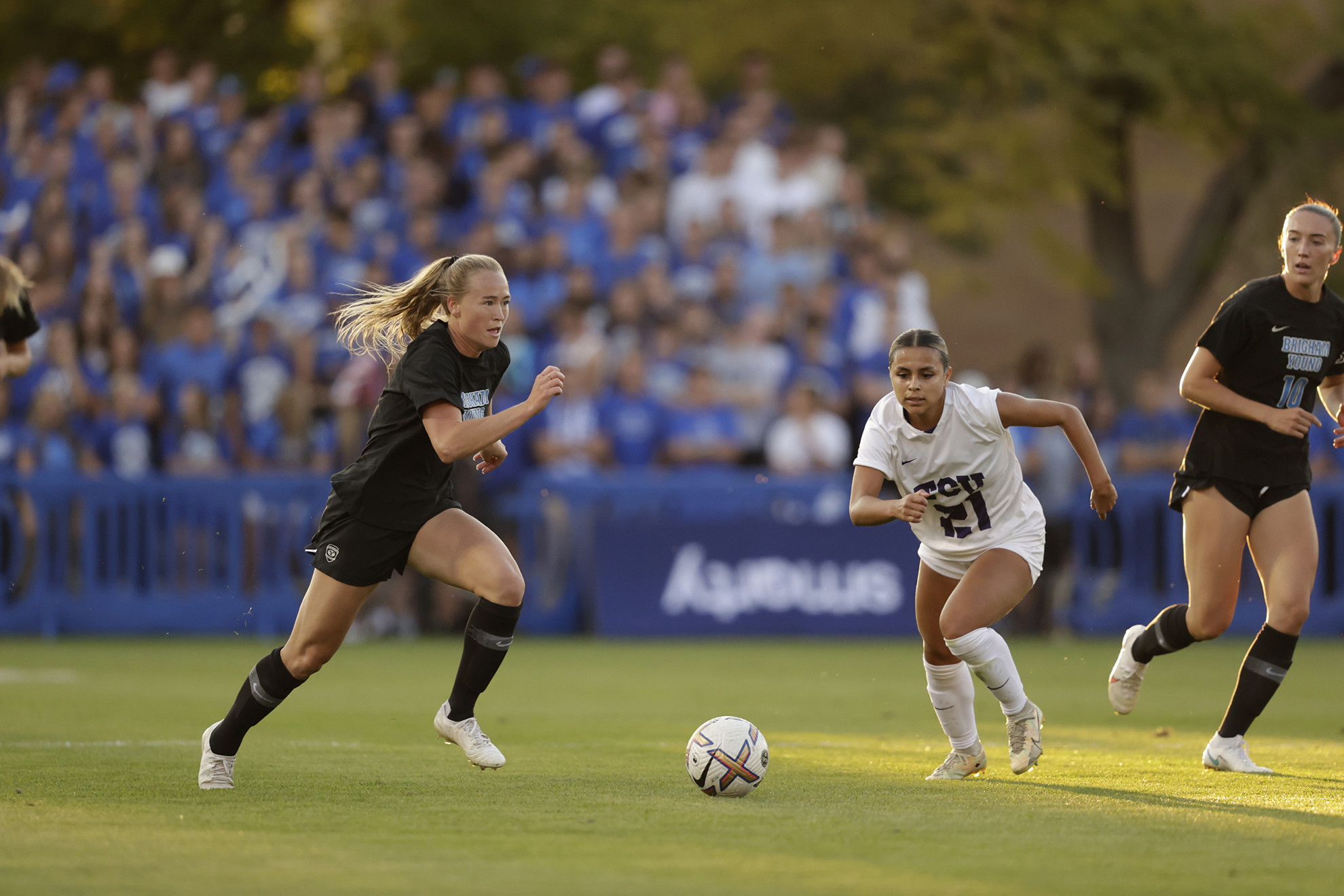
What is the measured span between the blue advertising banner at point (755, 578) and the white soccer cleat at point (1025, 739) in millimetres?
8453

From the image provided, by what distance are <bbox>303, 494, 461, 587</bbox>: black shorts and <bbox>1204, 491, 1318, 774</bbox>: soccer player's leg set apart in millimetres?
3751

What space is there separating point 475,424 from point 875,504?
165 centimetres

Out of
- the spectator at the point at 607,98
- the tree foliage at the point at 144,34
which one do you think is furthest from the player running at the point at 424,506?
the tree foliage at the point at 144,34

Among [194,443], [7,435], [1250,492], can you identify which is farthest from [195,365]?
[1250,492]

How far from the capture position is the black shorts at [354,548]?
7047 millimetres

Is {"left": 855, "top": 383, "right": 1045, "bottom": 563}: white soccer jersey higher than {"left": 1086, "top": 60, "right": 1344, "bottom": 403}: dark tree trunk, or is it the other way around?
{"left": 1086, "top": 60, "right": 1344, "bottom": 403}: dark tree trunk

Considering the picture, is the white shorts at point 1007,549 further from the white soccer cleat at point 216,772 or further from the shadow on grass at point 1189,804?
the white soccer cleat at point 216,772

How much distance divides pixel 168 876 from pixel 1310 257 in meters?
5.51

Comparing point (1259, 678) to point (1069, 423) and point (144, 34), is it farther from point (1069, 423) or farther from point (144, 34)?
point (144, 34)

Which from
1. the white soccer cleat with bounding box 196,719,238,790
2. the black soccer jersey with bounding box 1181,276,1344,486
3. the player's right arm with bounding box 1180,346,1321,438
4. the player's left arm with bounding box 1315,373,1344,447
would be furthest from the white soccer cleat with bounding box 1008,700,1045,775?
the white soccer cleat with bounding box 196,719,238,790

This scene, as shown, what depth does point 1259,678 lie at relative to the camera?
7727 mm

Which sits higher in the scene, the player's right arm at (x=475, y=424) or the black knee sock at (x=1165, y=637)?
the player's right arm at (x=475, y=424)

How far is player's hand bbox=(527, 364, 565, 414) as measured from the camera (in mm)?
6727

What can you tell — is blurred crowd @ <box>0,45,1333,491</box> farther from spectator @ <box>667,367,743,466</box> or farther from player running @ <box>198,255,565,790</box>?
player running @ <box>198,255,565,790</box>
